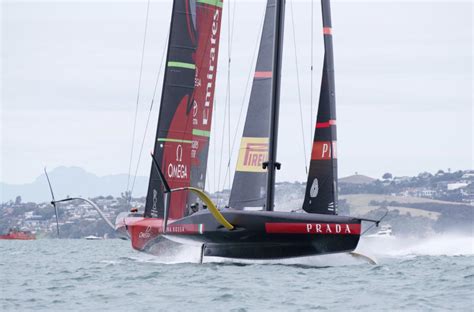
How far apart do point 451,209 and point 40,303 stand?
4234 inches

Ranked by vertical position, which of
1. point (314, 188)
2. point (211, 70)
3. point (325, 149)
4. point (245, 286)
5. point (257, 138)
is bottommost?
point (245, 286)

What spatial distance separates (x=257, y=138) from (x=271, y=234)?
341 cm

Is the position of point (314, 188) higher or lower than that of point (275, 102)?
lower

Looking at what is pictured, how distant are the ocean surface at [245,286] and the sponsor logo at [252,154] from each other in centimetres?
232

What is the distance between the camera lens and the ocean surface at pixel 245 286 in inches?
761

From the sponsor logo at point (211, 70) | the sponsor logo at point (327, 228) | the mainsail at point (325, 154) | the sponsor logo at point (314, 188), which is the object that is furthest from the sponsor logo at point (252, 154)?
the sponsor logo at point (211, 70)

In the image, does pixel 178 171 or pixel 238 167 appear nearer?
pixel 238 167

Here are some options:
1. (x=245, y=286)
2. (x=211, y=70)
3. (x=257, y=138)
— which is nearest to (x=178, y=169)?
(x=211, y=70)

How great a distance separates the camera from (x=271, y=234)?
2603 centimetres

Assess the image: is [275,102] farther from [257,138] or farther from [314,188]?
[314,188]

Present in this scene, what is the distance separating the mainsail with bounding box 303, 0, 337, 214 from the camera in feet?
89.0

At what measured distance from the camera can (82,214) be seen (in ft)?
474

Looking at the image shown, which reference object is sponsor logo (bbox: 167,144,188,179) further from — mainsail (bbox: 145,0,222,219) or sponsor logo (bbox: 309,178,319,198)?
sponsor logo (bbox: 309,178,319,198)

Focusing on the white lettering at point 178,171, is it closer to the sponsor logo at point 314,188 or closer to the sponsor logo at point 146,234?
the sponsor logo at point 146,234
